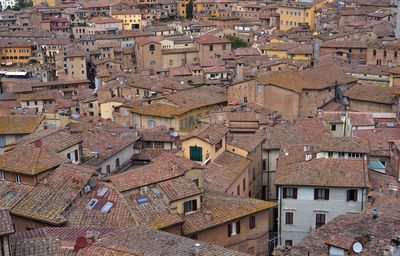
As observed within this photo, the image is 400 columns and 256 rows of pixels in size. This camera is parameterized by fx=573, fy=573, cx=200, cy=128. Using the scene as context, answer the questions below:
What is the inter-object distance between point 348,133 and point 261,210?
1809cm

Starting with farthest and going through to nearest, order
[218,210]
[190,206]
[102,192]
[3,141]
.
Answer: [3,141], [218,210], [190,206], [102,192]

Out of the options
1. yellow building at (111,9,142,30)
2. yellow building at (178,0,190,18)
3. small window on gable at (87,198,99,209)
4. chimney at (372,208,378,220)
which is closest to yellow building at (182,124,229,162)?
small window on gable at (87,198,99,209)

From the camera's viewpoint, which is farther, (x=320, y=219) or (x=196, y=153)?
(x=196, y=153)

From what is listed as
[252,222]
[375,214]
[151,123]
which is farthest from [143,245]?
[151,123]

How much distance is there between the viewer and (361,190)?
32.1 metres

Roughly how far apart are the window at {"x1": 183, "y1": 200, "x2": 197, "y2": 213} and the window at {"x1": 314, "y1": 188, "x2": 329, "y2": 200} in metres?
7.77

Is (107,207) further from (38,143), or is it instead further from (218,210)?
(38,143)

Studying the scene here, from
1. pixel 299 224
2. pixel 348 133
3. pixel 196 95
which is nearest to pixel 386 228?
pixel 299 224

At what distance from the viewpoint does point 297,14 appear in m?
112

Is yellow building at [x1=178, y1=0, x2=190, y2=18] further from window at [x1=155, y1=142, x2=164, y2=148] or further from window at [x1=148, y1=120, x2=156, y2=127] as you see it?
window at [x1=155, y1=142, x2=164, y2=148]

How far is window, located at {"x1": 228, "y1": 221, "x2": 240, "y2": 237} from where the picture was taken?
96.0 ft

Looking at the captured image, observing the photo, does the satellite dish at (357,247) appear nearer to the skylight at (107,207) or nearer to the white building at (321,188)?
the white building at (321,188)

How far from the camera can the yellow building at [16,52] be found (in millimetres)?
110625

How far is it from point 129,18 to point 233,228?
358ft
